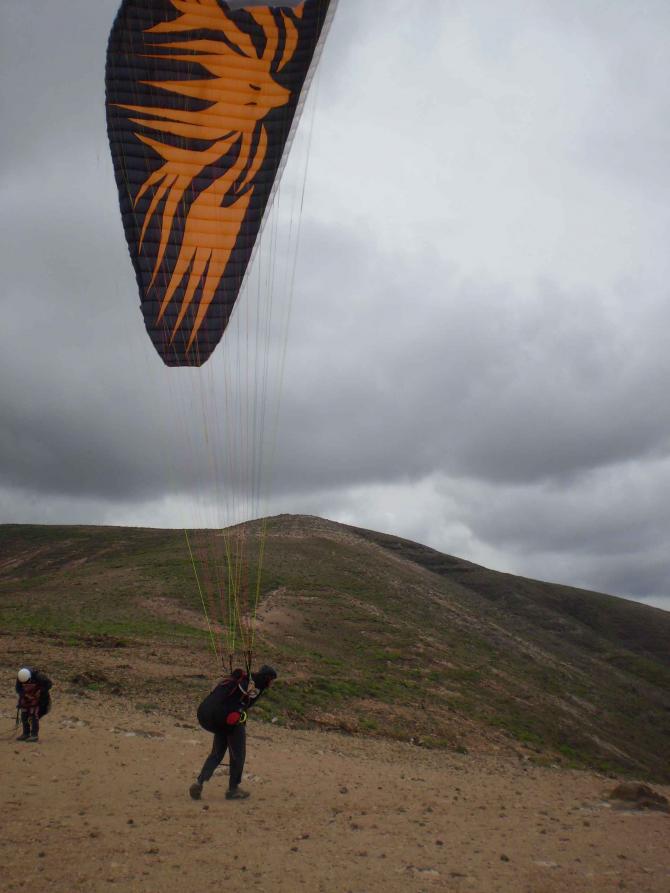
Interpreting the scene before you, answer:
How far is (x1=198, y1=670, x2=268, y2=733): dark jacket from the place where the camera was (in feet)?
23.1

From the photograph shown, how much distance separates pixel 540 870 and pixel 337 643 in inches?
712

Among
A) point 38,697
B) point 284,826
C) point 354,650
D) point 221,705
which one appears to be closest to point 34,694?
point 38,697

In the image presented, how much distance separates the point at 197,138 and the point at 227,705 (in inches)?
310

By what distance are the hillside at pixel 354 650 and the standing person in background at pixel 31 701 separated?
3253mm

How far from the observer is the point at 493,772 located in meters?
12.4

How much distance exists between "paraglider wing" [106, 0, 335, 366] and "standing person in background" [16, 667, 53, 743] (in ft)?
15.9

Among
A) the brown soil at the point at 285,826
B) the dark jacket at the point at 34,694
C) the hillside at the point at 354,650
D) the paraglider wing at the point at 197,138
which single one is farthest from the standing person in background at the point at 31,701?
the paraglider wing at the point at 197,138

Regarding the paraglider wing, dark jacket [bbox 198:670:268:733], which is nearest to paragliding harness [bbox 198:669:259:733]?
dark jacket [bbox 198:670:268:733]

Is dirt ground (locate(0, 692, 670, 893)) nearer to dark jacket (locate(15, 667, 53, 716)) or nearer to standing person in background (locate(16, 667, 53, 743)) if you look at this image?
standing person in background (locate(16, 667, 53, 743))

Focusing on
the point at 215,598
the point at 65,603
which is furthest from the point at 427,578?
the point at 65,603

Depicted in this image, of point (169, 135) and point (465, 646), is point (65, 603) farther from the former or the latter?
point (169, 135)

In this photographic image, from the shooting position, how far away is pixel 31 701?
9.19 meters

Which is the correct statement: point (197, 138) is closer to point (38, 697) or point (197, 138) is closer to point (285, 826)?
point (38, 697)

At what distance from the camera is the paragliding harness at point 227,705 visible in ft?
23.1
